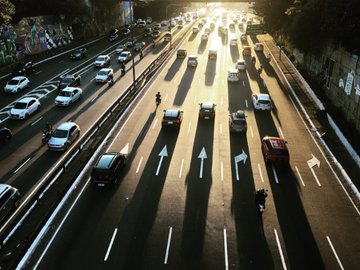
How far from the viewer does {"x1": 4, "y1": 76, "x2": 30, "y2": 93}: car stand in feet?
144

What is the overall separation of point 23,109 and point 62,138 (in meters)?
9.68

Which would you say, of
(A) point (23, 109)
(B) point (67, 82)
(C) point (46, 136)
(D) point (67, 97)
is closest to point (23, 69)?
(B) point (67, 82)

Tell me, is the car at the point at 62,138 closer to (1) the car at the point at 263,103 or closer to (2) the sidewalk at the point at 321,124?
(1) the car at the point at 263,103

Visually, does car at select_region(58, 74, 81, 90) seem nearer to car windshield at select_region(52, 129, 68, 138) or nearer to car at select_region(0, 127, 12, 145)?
car at select_region(0, 127, 12, 145)

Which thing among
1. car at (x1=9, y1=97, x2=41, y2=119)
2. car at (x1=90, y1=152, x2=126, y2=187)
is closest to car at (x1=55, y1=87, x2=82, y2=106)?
car at (x1=9, y1=97, x2=41, y2=119)

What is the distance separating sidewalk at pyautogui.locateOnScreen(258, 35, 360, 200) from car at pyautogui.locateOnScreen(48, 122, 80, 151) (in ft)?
69.2

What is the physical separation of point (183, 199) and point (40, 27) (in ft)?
194

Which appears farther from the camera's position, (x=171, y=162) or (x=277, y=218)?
(x=171, y=162)

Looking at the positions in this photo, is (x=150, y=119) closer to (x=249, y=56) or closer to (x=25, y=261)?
(x=25, y=261)

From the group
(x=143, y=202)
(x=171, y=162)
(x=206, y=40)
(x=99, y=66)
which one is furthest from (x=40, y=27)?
(x=143, y=202)

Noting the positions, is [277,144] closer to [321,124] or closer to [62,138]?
[321,124]

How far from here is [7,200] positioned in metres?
20.3

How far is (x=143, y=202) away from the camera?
22.1 meters

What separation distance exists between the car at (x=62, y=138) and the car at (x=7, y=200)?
7.84 m
